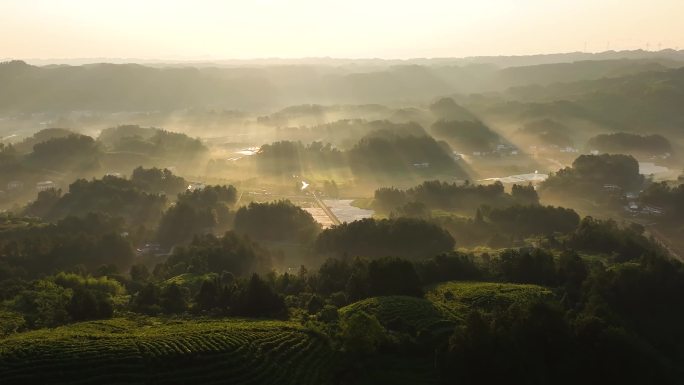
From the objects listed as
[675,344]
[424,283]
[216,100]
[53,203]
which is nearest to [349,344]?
[424,283]

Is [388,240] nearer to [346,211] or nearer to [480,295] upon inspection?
[480,295]

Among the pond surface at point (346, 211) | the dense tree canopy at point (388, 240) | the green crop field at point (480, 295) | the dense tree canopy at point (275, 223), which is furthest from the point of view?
the pond surface at point (346, 211)

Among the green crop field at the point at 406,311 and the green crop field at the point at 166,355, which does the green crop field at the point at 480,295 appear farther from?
the green crop field at the point at 166,355

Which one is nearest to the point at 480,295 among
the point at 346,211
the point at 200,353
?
the point at 200,353

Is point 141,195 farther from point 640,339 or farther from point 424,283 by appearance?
point 640,339

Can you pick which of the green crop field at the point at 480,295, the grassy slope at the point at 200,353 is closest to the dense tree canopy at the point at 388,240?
the green crop field at the point at 480,295
